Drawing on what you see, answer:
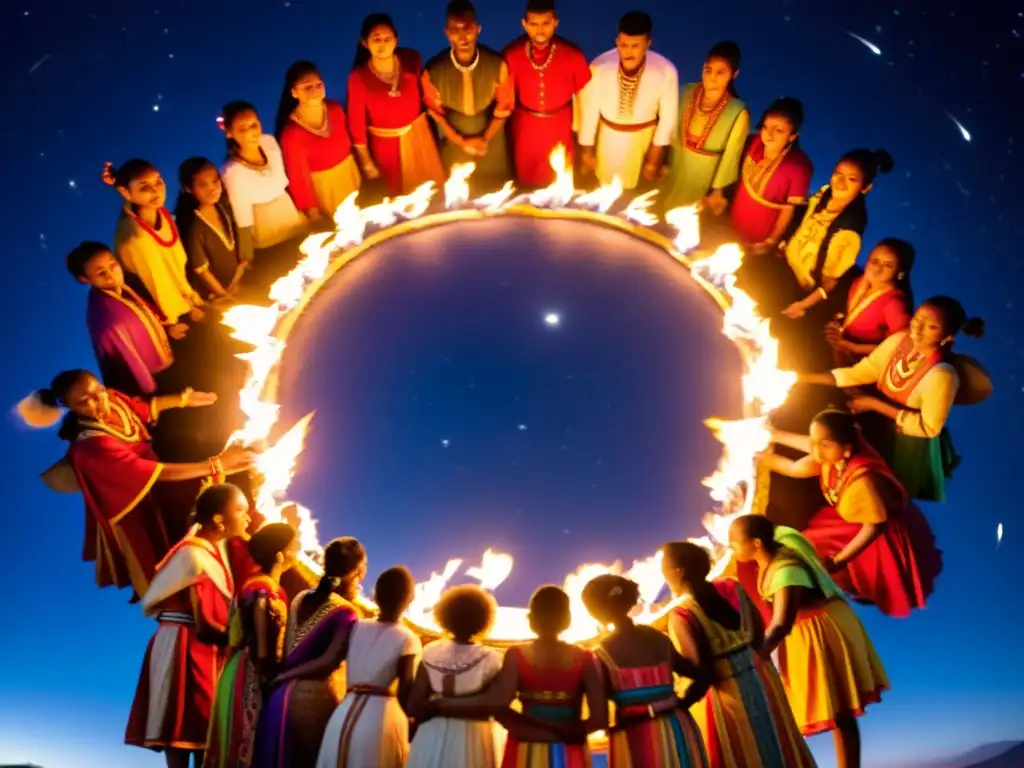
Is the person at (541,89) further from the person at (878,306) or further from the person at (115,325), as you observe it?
the person at (115,325)

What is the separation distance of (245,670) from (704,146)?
446 cm

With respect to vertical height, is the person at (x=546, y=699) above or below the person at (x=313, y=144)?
below

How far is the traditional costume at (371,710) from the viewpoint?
14.6 feet

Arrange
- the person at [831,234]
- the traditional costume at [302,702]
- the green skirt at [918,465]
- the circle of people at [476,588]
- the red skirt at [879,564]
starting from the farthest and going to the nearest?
1. the person at [831,234]
2. the green skirt at [918,465]
3. the red skirt at [879,564]
4. the traditional costume at [302,702]
5. the circle of people at [476,588]

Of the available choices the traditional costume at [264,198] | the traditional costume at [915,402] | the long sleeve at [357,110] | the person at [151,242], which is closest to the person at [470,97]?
the long sleeve at [357,110]

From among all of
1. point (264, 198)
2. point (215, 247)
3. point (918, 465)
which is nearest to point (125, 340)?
point (215, 247)

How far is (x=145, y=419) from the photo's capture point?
6.46 metres

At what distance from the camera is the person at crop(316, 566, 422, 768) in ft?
14.6

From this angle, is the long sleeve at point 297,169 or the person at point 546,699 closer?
the person at point 546,699

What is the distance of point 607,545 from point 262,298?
271 centimetres

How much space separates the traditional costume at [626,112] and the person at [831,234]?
1125 mm

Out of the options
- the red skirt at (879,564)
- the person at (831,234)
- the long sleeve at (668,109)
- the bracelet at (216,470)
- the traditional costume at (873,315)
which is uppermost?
the long sleeve at (668,109)

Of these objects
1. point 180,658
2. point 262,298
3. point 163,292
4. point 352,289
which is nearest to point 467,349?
point 352,289

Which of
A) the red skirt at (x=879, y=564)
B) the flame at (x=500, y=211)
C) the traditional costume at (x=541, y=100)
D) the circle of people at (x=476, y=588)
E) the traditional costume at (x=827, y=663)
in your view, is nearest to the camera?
the circle of people at (x=476, y=588)
